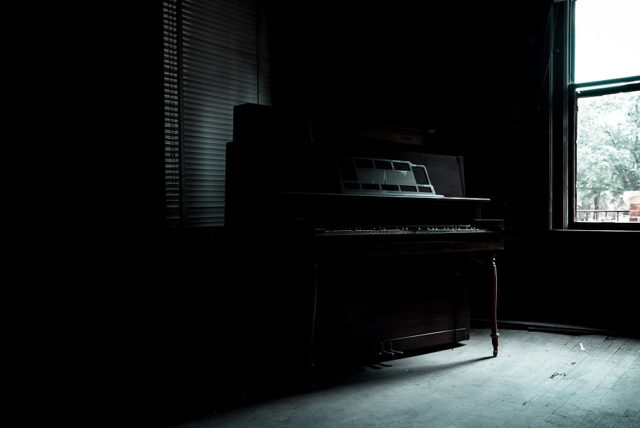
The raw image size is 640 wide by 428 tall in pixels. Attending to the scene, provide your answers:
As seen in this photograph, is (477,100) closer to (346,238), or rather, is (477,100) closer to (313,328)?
(346,238)

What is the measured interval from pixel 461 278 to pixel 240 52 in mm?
2413

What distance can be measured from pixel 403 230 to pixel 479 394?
1.00 metres

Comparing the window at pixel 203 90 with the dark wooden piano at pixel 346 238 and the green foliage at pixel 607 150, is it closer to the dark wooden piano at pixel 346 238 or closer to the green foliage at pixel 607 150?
the dark wooden piano at pixel 346 238

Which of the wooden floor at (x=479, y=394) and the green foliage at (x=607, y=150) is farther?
the green foliage at (x=607, y=150)

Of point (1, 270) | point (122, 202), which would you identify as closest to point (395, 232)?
point (122, 202)

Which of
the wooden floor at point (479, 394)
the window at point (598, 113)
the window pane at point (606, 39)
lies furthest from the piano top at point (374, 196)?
the window pane at point (606, 39)

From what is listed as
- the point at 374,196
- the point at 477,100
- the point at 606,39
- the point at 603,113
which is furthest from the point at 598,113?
the point at 374,196

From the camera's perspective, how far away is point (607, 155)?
4.56 meters

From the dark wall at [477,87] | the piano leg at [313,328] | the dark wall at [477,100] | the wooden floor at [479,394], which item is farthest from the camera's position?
the dark wall at [477,87]

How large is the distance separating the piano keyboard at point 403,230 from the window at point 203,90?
131 cm

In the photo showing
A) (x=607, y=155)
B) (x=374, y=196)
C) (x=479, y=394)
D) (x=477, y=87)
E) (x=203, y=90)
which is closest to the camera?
(x=479, y=394)

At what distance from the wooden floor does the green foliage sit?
1.25 meters

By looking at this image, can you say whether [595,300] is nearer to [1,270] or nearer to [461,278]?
[461,278]

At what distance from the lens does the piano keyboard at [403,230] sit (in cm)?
308
